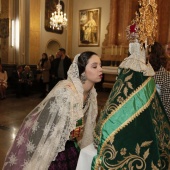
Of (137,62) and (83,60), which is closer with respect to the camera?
(137,62)

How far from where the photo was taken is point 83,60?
195cm

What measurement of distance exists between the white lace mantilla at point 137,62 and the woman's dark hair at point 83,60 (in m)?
0.62

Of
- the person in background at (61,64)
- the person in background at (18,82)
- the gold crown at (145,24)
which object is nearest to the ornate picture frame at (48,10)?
the person in background at (18,82)

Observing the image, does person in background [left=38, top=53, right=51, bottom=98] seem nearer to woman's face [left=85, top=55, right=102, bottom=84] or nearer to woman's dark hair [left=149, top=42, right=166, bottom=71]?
woman's dark hair [left=149, top=42, right=166, bottom=71]

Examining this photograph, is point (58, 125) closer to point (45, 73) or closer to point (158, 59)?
point (158, 59)

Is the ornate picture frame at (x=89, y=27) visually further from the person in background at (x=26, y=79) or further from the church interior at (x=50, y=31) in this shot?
the person in background at (x=26, y=79)

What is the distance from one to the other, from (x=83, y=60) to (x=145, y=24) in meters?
0.71

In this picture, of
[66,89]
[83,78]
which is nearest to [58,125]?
[66,89]

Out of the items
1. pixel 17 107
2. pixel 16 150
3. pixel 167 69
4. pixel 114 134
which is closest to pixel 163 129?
pixel 114 134

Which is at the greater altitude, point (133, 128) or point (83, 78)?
point (83, 78)

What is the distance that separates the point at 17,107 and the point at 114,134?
5853 millimetres

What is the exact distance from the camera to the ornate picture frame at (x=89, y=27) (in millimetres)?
11547

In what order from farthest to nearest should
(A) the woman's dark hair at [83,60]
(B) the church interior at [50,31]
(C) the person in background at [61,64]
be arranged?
(B) the church interior at [50,31] < (C) the person in background at [61,64] < (A) the woman's dark hair at [83,60]

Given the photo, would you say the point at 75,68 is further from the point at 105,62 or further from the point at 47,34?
the point at 47,34
